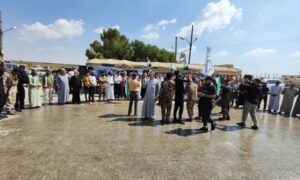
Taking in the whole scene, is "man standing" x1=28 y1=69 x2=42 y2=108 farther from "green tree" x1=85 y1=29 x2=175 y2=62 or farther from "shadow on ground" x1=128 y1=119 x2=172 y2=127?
"green tree" x1=85 y1=29 x2=175 y2=62

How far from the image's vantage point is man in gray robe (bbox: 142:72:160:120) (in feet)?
29.5

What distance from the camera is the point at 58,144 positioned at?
584 centimetres

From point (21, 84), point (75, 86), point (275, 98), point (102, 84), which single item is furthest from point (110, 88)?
point (275, 98)

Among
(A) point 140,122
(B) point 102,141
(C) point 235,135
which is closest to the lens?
(B) point 102,141

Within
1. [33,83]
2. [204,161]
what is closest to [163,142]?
[204,161]

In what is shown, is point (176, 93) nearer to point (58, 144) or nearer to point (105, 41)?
point (58, 144)

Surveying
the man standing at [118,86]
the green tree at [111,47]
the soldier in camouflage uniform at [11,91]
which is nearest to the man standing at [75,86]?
the man standing at [118,86]

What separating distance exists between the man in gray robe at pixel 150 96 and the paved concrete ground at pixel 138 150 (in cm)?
47

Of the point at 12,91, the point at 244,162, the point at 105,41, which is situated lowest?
Answer: the point at 244,162

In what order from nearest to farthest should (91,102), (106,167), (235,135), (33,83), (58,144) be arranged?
(106,167), (58,144), (235,135), (33,83), (91,102)

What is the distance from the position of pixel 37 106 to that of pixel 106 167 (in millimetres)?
7580

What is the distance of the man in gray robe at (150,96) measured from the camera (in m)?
8.98

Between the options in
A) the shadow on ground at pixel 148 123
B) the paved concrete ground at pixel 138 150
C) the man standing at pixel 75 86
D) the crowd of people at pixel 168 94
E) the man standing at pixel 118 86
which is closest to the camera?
the paved concrete ground at pixel 138 150

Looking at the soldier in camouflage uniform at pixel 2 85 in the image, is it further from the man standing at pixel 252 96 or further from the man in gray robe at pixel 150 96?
the man standing at pixel 252 96
